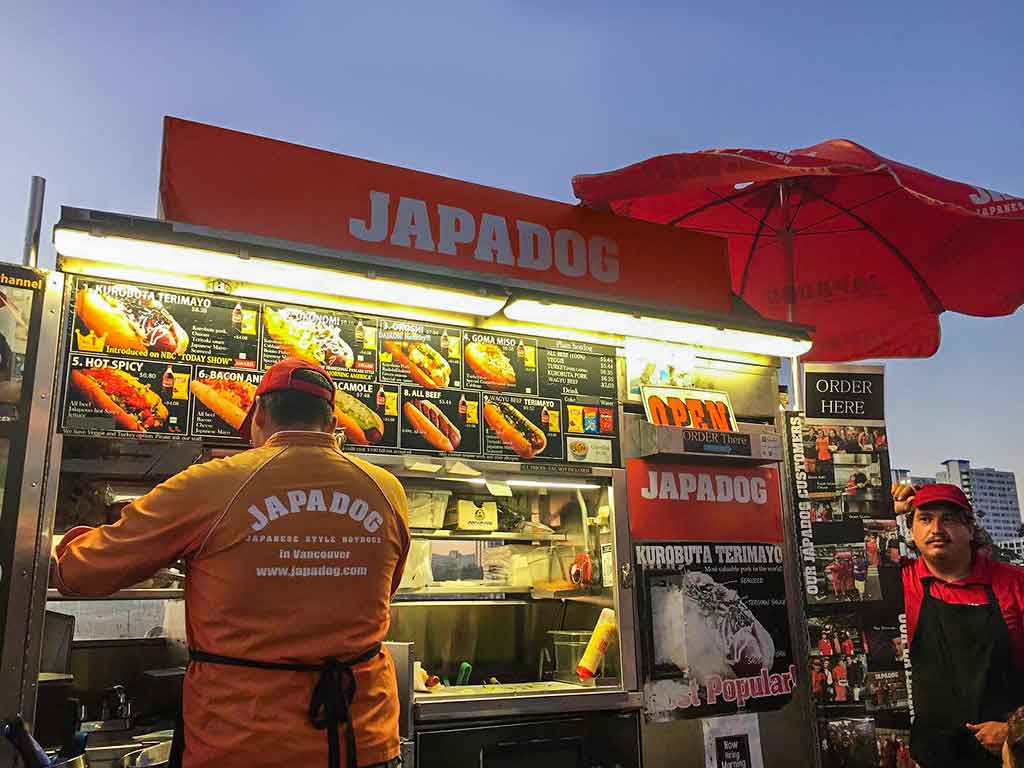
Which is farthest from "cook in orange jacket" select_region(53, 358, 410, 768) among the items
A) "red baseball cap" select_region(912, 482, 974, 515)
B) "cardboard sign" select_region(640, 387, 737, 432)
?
"red baseball cap" select_region(912, 482, 974, 515)

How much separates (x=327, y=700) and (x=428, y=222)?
2521mm

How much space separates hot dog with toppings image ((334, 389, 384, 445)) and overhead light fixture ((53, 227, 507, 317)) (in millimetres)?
471

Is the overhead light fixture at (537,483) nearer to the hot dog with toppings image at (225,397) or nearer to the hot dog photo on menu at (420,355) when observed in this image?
the hot dog photo on menu at (420,355)

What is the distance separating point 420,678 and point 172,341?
1.88 metres

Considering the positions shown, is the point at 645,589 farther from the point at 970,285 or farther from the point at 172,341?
the point at 970,285

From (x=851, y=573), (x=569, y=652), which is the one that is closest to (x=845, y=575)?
(x=851, y=573)

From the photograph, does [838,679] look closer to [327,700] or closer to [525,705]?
[525,705]

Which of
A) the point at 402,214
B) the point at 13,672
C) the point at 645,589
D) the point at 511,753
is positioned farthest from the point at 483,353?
the point at 13,672

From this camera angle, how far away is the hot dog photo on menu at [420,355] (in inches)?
157

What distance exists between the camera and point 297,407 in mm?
2713

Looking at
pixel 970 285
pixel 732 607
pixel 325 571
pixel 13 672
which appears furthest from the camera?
pixel 970 285

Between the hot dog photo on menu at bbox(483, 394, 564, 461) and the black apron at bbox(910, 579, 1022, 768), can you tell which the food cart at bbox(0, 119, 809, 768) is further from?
the black apron at bbox(910, 579, 1022, 768)

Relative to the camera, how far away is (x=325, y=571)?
251 centimetres

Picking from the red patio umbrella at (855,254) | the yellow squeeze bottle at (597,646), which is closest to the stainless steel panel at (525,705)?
the yellow squeeze bottle at (597,646)
